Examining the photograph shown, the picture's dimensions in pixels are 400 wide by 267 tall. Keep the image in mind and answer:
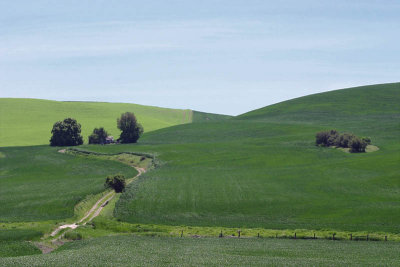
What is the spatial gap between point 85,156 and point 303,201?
67980 mm

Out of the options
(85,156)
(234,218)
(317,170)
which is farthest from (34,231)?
(85,156)

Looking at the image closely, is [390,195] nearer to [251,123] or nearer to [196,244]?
[196,244]

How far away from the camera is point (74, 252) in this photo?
128 feet

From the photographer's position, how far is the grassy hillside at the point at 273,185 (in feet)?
185

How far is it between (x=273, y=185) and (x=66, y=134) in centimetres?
8590

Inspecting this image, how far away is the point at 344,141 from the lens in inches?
4286

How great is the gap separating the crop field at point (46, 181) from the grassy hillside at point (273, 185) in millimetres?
8153

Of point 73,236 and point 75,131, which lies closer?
point 73,236

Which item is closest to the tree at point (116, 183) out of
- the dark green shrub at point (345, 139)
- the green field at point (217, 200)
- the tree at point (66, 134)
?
the green field at point (217, 200)

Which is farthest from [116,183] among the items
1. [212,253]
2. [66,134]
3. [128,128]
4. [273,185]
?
[66,134]

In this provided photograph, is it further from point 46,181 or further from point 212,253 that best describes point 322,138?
point 212,253

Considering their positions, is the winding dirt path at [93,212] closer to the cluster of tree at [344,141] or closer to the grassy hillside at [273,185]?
the grassy hillside at [273,185]

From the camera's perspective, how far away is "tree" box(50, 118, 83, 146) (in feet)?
466

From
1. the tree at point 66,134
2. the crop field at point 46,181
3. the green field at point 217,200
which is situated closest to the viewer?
the green field at point 217,200
